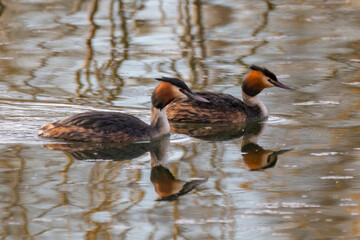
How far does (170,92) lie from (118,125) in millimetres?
694

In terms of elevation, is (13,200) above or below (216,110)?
above

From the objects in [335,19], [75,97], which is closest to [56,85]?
[75,97]

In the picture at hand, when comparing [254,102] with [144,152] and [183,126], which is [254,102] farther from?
[144,152]

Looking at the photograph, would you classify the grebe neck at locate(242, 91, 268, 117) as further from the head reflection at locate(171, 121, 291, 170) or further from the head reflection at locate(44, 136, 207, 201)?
the head reflection at locate(44, 136, 207, 201)

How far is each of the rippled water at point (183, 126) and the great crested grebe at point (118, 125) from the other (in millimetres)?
156

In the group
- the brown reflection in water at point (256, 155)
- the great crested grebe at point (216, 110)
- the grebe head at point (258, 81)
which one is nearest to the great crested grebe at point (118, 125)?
the brown reflection in water at point (256, 155)

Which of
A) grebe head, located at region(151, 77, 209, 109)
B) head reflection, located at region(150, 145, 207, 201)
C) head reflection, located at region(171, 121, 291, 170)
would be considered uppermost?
grebe head, located at region(151, 77, 209, 109)

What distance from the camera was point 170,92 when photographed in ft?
31.6

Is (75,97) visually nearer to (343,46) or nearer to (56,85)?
(56,85)

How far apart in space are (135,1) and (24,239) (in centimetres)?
1250

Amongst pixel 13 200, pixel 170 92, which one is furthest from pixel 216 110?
pixel 13 200

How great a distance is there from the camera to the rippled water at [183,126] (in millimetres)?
6832

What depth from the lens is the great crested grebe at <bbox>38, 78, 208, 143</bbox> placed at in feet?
30.6

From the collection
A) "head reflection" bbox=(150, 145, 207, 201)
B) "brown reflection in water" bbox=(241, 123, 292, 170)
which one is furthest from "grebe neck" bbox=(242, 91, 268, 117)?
"head reflection" bbox=(150, 145, 207, 201)
